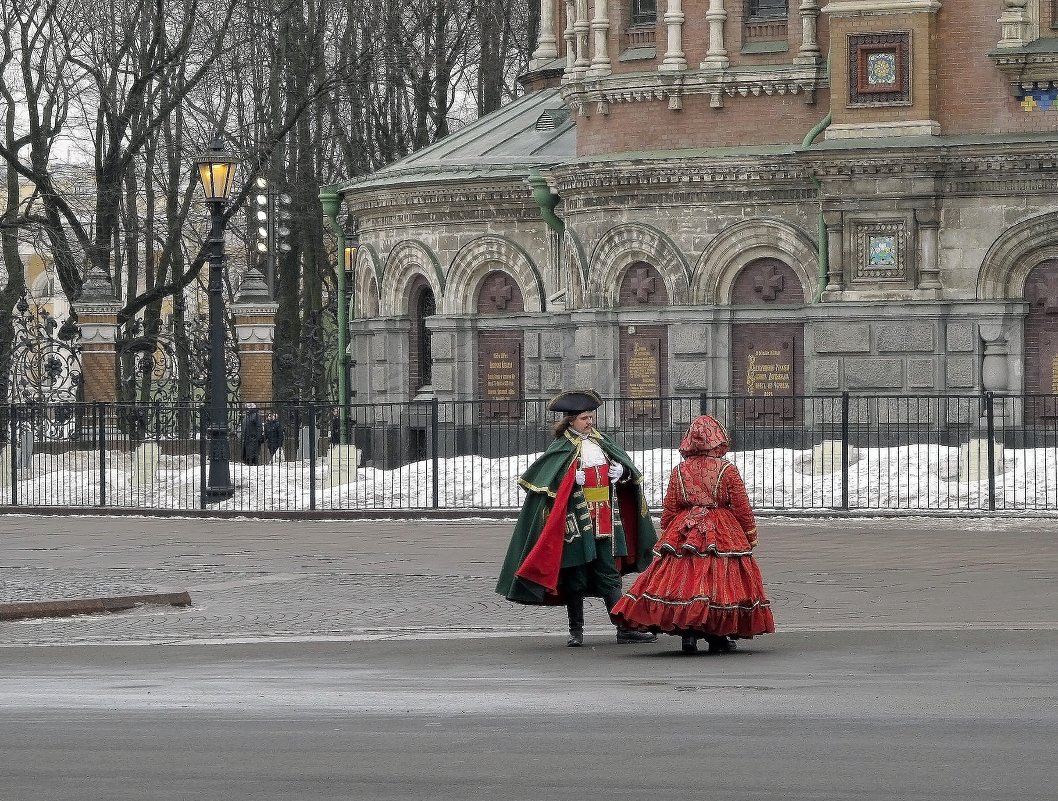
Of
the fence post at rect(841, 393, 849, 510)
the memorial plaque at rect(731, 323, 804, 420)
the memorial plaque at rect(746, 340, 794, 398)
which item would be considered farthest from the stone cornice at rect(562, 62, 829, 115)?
the fence post at rect(841, 393, 849, 510)

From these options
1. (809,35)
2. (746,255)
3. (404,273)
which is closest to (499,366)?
(404,273)

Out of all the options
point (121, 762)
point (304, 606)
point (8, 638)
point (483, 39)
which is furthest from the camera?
point (483, 39)

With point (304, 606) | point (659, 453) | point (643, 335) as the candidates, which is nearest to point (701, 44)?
point (643, 335)

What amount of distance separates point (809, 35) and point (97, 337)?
12249mm

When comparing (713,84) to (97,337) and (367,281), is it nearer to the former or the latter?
(367,281)

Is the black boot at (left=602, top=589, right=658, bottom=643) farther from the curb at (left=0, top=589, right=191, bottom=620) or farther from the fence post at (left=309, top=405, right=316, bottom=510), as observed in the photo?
the fence post at (left=309, top=405, right=316, bottom=510)

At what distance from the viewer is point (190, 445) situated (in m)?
29.7

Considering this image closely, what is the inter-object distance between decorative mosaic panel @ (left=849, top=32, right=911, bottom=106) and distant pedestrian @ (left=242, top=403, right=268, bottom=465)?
918 centimetres

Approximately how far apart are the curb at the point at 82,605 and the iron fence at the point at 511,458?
9.50 m

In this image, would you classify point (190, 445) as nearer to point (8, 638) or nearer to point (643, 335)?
point (643, 335)

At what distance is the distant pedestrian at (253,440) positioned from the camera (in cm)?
3078

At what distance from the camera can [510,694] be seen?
11.2 m

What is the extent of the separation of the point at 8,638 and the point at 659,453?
14.1 meters

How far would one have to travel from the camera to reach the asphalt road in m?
8.70
